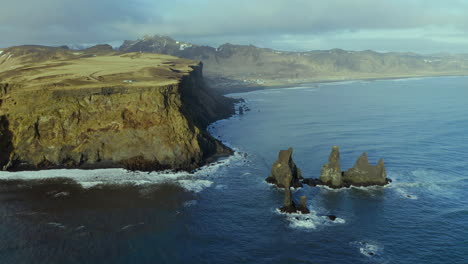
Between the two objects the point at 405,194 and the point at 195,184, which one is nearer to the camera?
the point at 405,194

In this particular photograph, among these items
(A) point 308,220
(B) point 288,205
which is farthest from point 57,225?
(A) point 308,220

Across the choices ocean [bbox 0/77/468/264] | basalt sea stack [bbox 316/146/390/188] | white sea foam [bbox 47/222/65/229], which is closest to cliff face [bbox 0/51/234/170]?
ocean [bbox 0/77/468/264]

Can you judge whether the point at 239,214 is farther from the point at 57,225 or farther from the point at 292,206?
the point at 57,225

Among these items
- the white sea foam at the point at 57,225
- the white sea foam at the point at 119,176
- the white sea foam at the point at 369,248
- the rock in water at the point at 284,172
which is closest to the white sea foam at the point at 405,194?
the rock in water at the point at 284,172

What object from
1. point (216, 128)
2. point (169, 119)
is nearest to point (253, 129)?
point (216, 128)

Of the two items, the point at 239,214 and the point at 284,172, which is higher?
the point at 284,172

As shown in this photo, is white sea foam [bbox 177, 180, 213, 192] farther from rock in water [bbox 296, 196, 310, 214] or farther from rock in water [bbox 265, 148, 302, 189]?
rock in water [bbox 296, 196, 310, 214]

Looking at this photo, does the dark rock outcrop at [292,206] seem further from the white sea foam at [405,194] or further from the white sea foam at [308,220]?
the white sea foam at [405,194]
